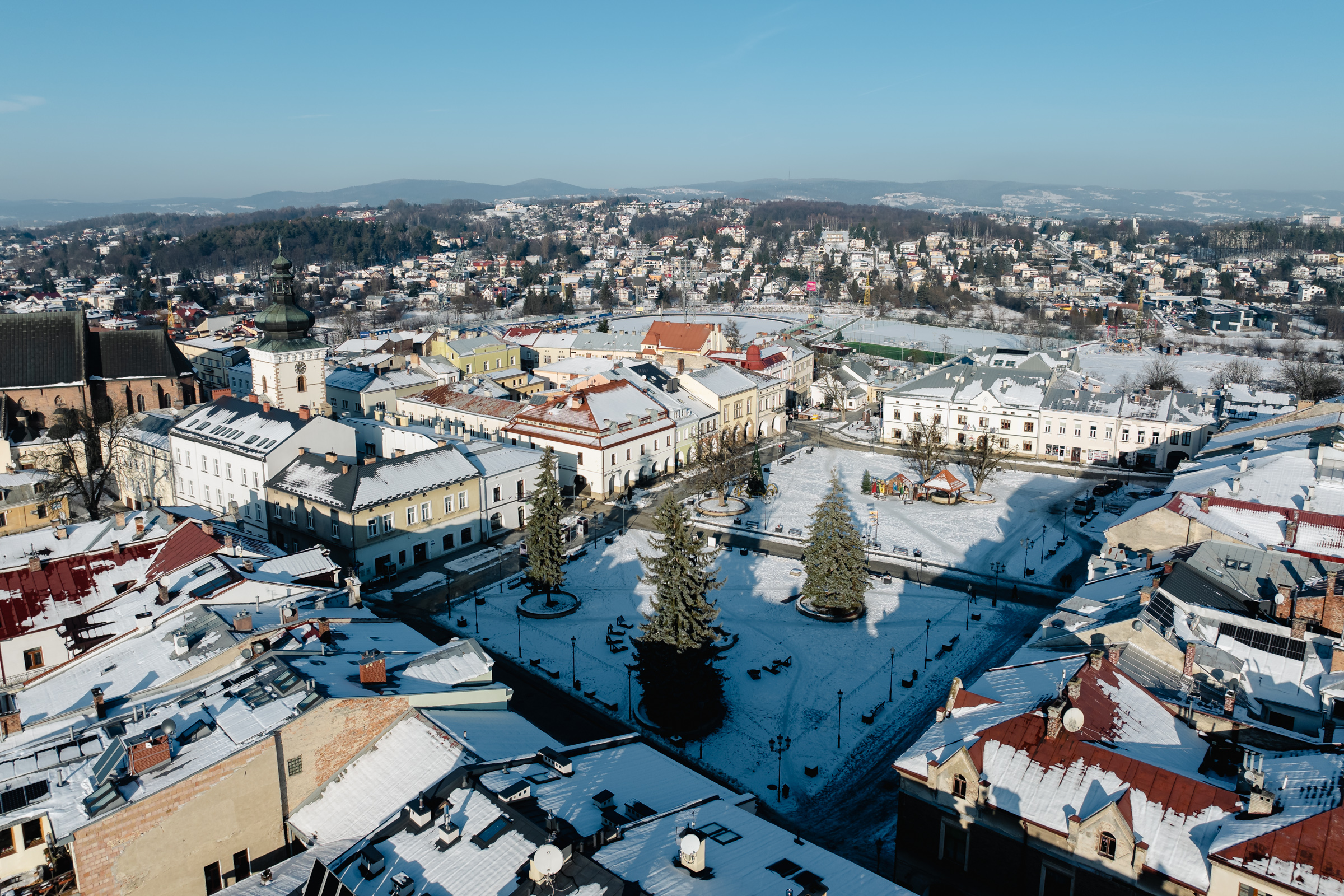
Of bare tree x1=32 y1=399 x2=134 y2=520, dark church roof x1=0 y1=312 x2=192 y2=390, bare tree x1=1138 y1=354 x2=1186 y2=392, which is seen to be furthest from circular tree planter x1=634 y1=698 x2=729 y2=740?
bare tree x1=1138 y1=354 x2=1186 y2=392

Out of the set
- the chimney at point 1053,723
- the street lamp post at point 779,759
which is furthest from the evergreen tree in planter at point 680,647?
the chimney at point 1053,723

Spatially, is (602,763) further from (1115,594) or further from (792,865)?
(1115,594)

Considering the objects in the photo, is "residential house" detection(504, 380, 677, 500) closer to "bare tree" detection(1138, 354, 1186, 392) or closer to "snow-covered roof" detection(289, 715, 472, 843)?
"snow-covered roof" detection(289, 715, 472, 843)

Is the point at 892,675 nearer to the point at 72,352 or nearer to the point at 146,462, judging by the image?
the point at 146,462

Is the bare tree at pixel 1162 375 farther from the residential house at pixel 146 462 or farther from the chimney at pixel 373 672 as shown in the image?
the residential house at pixel 146 462

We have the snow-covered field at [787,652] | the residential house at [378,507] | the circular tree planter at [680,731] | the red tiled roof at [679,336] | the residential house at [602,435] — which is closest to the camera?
the snow-covered field at [787,652]
